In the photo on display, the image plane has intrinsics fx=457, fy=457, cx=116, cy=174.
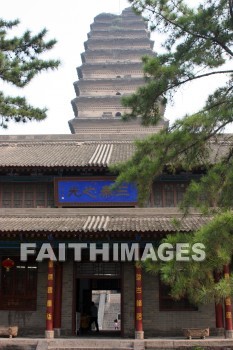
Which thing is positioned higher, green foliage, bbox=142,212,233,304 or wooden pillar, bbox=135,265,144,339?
green foliage, bbox=142,212,233,304

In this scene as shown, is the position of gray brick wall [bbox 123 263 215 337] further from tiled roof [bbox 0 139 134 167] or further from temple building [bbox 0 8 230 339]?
tiled roof [bbox 0 139 134 167]

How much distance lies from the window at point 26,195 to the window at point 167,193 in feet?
10.2

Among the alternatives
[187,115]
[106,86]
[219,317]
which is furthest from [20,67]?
[106,86]

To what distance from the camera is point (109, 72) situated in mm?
32500

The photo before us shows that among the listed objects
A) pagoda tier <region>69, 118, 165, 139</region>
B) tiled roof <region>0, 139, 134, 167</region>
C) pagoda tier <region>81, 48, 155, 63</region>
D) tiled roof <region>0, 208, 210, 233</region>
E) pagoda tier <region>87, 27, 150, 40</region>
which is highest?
pagoda tier <region>87, 27, 150, 40</region>

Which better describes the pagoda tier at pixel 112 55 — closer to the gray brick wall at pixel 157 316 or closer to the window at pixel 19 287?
the window at pixel 19 287

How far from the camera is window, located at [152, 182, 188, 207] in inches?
531

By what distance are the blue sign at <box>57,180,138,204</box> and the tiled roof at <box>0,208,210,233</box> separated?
0.36m

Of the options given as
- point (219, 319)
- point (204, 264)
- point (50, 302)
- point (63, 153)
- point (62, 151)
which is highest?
point (62, 151)

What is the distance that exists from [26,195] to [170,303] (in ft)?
17.1

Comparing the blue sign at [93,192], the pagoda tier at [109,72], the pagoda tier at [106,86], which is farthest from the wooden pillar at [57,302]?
the pagoda tier at [106,86]

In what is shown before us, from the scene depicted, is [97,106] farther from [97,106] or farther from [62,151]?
[62,151]

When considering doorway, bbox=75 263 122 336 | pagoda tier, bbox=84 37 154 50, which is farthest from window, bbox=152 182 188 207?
pagoda tier, bbox=84 37 154 50

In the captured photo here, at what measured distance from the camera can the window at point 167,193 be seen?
13.5 meters
